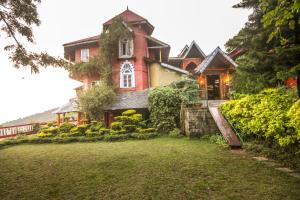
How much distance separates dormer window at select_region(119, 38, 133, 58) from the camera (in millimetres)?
23406

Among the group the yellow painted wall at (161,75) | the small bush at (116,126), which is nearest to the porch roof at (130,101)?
the small bush at (116,126)

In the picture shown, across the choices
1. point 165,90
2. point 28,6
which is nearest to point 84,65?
point 165,90

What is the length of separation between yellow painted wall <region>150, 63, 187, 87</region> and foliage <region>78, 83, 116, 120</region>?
221 inches

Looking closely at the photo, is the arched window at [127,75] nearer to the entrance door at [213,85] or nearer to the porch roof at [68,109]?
the porch roof at [68,109]

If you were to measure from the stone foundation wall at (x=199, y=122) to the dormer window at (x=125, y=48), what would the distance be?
11.4m

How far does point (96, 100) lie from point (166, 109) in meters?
6.81

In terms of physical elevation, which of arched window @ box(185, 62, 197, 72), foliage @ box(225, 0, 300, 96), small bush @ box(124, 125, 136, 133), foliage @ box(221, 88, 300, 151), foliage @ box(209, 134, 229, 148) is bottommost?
foliage @ box(209, 134, 229, 148)

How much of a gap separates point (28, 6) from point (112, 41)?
15.4m

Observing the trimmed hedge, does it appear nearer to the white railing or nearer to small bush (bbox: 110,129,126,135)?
small bush (bbox: 110,129,126,135)

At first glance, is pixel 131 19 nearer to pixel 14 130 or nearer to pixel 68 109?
pixel 68 109

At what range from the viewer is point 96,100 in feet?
64.5

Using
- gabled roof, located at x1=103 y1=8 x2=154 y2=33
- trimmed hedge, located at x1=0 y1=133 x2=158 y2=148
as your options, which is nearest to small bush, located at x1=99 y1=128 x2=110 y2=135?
trimmed hedge, located at x1=0 y1=133 x2=158 y2=148

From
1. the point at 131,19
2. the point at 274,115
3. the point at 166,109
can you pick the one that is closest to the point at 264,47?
the point at 274,115

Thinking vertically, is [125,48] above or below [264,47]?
above
